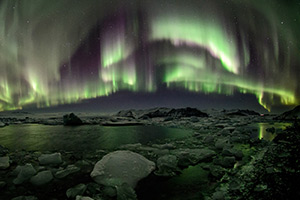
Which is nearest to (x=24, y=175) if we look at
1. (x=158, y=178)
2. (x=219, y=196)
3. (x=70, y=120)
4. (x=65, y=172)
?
(x=65, y=172)

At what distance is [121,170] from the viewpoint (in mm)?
2139

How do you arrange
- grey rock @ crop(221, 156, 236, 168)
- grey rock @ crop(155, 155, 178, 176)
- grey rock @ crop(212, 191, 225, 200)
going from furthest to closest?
grey rock @ crop(221, 156, 236, 168) < grey rock @ crop(155, 155, 178, 176) < grey rock @ crop(212, 191, 225, 200)

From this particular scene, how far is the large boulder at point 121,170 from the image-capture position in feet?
6.48

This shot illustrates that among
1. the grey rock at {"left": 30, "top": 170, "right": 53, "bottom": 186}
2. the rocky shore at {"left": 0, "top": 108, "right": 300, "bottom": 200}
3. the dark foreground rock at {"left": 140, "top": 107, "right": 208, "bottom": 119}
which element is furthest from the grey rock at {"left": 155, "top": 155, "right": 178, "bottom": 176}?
the dark foreground rock at {"left": 140, "top": 107, "right": 208, "bottom": 119}

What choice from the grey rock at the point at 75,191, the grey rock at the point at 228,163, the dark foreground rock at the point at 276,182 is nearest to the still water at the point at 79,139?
the grey rock at the point at 75,191

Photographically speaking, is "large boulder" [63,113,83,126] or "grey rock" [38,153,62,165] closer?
"grey rock" [38,153,62,165]

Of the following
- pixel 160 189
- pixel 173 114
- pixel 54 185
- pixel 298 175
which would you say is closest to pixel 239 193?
pixel 298 175

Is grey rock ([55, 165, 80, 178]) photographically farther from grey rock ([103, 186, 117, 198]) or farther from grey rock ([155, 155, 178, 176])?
grey rock ([155, 155, 178, 176])

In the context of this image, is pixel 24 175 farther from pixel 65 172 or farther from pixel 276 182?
pixel 276 182

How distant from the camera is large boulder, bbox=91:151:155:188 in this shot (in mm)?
1976

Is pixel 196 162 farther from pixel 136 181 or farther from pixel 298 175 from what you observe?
pixel 298 175

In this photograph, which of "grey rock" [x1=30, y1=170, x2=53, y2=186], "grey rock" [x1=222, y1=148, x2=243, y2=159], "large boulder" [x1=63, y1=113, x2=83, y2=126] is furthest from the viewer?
"large boulder" [x1=63, y1=113, x2=83, y2=126]

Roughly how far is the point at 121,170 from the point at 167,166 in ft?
2.48

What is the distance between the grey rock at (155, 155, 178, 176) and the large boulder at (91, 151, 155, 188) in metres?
0.13
